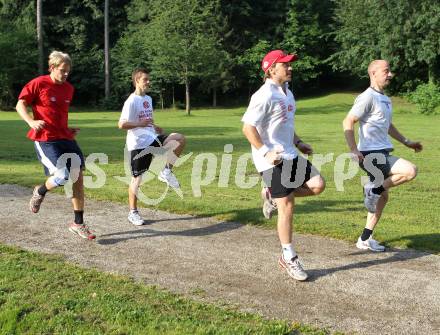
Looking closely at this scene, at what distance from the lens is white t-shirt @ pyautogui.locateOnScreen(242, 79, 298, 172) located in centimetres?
579

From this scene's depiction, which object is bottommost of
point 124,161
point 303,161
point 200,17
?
point 124,161

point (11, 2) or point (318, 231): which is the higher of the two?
point (11, 2)

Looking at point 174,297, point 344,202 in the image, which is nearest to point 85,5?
point 344,202

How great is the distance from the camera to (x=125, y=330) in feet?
14.4

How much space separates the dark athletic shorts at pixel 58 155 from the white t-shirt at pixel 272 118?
7.73 feet

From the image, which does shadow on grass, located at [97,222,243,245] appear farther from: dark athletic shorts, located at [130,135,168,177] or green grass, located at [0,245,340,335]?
green grass, located at [0,245,340,335]

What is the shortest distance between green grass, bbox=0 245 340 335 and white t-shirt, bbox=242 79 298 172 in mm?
1715

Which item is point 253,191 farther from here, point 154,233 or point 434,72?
point 434,72

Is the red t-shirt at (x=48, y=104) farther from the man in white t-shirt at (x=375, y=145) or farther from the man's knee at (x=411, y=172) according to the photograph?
the man's knee at (x=411, y=172)

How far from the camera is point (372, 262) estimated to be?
6262mm

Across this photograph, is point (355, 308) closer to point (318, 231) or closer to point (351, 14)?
point (318, 231)

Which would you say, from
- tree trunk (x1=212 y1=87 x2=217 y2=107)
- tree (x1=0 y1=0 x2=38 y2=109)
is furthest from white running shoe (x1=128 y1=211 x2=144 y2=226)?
tree trunk (x1=212 y1=87 x2=217 y2=107)

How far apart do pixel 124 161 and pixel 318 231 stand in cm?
868

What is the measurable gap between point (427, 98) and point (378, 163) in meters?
42.7
